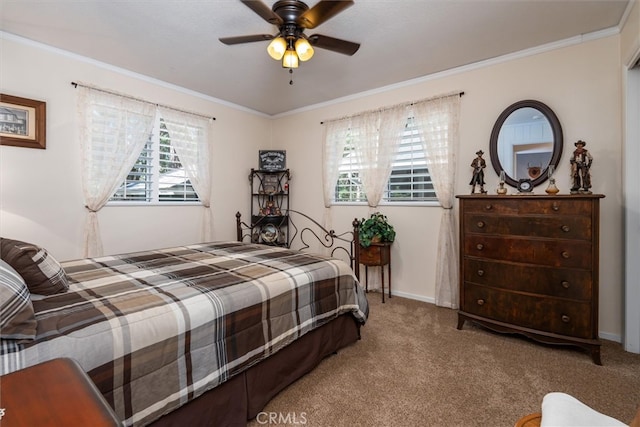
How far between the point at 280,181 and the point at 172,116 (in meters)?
1.79

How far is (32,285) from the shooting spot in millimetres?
1339

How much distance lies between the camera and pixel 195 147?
3.91 meters

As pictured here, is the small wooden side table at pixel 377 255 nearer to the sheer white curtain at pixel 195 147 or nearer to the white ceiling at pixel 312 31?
the white ceiling at pixel 312 31

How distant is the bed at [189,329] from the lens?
1.09 meters

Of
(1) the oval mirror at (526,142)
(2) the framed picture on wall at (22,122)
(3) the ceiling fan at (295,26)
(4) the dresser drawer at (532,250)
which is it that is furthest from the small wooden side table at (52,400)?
(1) the oval mirror at (526,142)

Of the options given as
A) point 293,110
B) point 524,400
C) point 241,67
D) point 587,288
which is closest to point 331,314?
point 524,400

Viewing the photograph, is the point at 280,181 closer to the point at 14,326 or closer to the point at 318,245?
the point at 318,245

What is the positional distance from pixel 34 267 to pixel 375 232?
2929 millimetres

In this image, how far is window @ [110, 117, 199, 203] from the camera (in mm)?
3408

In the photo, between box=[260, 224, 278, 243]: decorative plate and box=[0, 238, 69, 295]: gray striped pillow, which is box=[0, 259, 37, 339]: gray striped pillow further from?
box=[260, 224, 278, 243]: decorative plate

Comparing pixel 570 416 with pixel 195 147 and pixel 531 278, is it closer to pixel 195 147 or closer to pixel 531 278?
pixel 531 278
